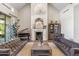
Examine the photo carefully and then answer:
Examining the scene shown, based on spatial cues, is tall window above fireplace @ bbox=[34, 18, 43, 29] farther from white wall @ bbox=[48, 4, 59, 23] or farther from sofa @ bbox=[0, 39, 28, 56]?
sofa @ bbox=[0, 39, 28, 56]

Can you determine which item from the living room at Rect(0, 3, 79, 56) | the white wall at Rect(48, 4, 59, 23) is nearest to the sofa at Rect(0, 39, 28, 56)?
the living room at Rect(0, 3, 79, 56)

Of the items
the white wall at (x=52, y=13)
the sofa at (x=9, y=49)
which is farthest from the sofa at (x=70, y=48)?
the white wall at (x=52, y=13)

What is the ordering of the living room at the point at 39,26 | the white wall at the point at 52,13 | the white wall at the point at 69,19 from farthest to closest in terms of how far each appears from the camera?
the white wall at the point at 52,13
the white wall at the point at 69,19
the living room at the point at 39,26

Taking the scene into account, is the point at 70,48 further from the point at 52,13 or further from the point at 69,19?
the point at 52,13

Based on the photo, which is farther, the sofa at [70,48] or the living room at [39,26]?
the living room at [39,26]

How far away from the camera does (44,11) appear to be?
13.0 metres

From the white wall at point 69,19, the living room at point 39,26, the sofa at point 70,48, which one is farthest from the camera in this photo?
the white wall at point 69,19

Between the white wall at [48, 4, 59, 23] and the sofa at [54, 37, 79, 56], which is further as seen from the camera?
the white wall at [48, 4, 59, 23]

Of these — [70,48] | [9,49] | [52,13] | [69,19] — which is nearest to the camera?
[9,49]

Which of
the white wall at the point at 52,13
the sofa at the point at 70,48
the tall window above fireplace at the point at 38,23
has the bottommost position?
the sofa at the point at 70,48

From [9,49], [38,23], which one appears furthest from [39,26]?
[9,49]

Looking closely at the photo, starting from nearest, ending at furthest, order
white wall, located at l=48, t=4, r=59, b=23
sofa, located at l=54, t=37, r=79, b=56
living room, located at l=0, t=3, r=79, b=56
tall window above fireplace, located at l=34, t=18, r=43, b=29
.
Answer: sofa, located at l=54, t=37, r=79, b=56 < living room, located at l=0, t=3, r=79, b=56 < white wall, located at l=48, t=4, r=59, b=23 < tall window above fireplace, located at l=34, t=18, r=43, b=29

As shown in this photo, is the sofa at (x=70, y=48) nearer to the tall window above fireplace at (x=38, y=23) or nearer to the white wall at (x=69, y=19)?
the white wall at (x=69, y=19)

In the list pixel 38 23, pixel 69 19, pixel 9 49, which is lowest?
pixel 9 49
